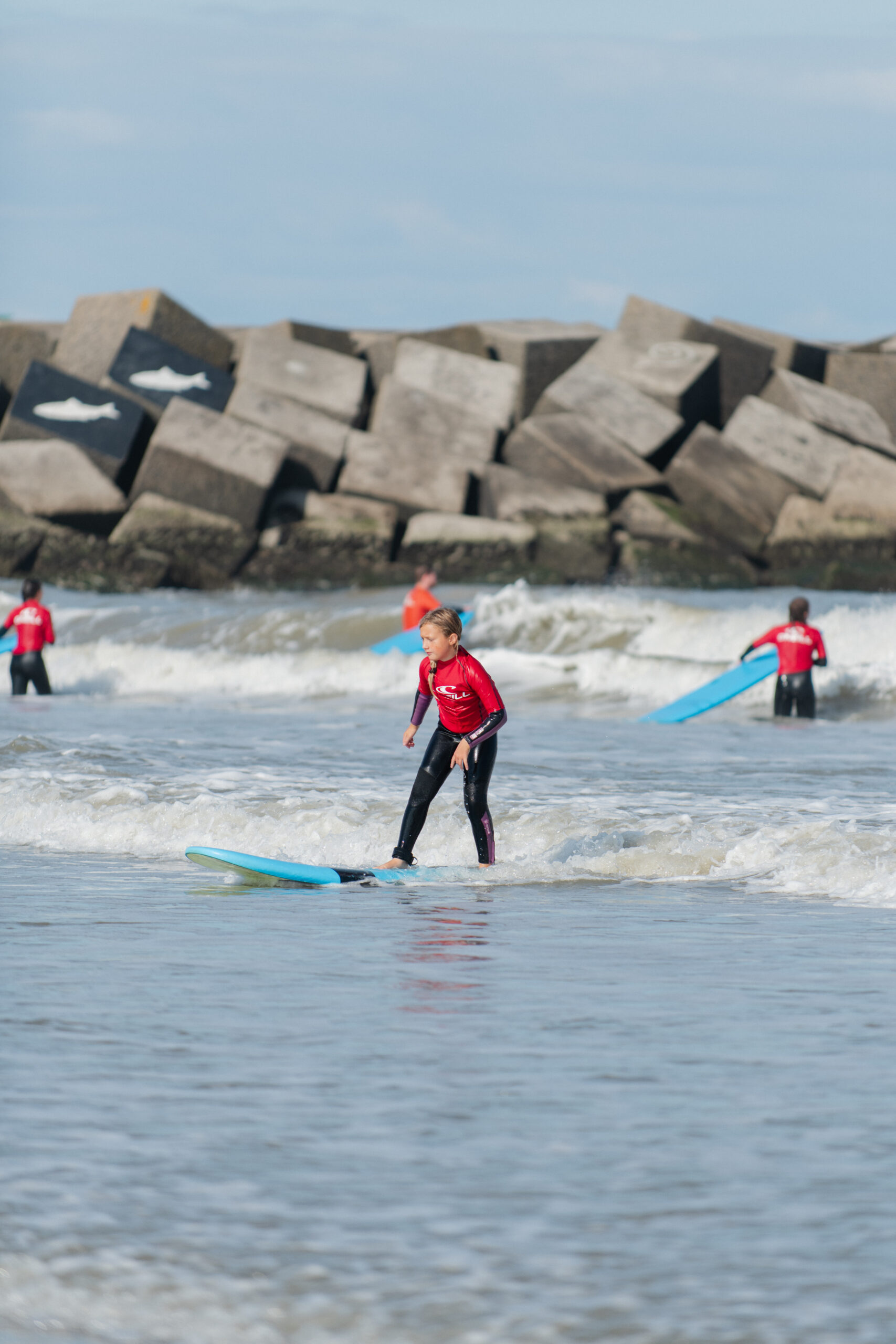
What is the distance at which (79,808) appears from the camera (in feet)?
31.3

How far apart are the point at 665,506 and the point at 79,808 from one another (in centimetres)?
1972

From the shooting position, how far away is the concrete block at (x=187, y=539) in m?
27.1

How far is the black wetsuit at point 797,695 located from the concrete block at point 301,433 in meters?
14.4

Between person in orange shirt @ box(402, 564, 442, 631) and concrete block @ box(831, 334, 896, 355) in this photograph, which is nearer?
person in orange shirt @ box(402, 564, 442, 631)

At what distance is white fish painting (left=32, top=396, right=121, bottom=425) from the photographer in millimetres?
27766

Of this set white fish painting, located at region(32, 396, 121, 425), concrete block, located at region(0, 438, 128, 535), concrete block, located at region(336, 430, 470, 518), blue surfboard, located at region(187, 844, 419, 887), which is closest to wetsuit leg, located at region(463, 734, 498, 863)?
blue surfboard, located at region(187, 844, 419, 887)

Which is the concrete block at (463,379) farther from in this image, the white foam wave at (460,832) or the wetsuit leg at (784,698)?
the white foam wave at (460,832)

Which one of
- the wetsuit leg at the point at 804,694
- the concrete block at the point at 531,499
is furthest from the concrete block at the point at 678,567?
the wetsuit leg at the point at 804,694

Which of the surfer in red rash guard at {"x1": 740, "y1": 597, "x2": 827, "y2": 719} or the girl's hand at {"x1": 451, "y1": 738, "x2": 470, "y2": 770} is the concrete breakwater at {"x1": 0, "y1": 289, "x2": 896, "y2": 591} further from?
the girl's hand at {"x1": 451, "y1": 738, "x2": 470, "y2": 770}

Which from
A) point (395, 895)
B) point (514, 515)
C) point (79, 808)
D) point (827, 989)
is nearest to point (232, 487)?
point (514, 515)

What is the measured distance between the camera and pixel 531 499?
27.4 m

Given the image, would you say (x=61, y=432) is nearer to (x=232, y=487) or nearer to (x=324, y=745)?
(x=232, y=487)

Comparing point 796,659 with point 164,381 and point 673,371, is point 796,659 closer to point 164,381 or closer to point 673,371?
point 673,371

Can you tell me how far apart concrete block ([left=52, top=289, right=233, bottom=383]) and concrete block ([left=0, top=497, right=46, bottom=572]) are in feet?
12.2
